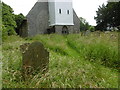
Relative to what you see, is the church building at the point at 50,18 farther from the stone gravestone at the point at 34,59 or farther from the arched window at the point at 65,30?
the stone gravestone at the point at 34,59

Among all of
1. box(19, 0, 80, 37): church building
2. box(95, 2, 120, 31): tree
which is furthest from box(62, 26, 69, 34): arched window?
box(95, 2, 120, 31): tree

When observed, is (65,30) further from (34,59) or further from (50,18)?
(34,59)

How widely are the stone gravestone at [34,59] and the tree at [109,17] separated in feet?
89.7

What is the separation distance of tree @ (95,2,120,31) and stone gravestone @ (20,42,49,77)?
27336 mm

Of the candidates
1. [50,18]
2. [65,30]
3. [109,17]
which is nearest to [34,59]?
[65,30]

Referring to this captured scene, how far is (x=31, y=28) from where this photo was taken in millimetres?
26078

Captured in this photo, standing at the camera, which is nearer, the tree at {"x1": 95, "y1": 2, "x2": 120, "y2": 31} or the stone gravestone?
the stone gravestone

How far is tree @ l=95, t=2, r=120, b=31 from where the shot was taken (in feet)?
102

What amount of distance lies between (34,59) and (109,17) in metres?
29.1

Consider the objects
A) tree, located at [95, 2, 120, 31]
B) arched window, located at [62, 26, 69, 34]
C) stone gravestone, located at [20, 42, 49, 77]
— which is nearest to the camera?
stone gravestone, located at [20, 42, 49, 77]

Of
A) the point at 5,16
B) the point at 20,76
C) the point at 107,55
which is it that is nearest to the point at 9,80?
the point at 20,76

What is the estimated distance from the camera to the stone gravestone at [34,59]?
186 inches

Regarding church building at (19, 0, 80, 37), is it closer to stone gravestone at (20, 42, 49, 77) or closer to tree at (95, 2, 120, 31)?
tree at (95, 2, 120, 31)

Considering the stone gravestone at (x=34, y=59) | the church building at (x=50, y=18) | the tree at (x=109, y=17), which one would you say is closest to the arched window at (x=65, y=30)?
the church building at (x=50, y=18)
